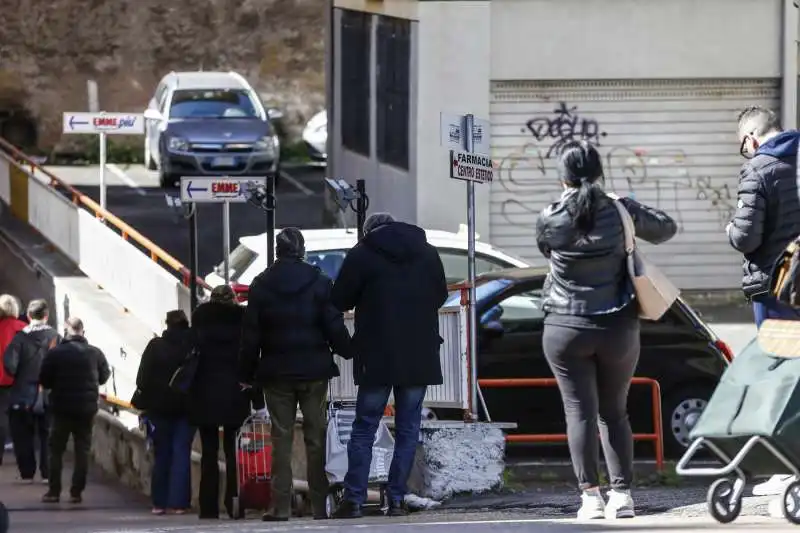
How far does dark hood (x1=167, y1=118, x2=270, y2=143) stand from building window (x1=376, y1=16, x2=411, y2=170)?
5.65 metres

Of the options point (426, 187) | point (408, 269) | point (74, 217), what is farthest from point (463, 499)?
point (74, 217)

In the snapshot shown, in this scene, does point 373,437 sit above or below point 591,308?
below

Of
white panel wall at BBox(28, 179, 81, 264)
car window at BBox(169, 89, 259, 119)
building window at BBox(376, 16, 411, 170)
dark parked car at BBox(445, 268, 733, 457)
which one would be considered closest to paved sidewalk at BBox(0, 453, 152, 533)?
dark parked car at BBox(445, 268, 733, 457)

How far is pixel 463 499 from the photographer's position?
417 inches

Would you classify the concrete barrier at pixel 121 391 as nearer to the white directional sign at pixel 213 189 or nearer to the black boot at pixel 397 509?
the black boot at pixel 397 509

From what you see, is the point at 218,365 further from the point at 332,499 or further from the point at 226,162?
the point at 226,162

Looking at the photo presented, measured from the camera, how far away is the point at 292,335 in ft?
33.2

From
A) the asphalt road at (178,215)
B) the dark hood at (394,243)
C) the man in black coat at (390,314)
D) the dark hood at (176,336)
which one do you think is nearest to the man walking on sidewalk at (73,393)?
the dark hood at (176,336)

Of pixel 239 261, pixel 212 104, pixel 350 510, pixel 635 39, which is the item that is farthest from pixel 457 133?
pixel 212 104

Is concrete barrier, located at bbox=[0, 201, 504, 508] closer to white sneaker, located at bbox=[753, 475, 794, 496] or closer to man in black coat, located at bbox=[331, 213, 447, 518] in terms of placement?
man in black coat, located at bbox=[331, 213, 447, 518]

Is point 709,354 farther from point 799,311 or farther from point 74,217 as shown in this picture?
point 74,217

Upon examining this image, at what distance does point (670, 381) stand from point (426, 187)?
760 centimetres

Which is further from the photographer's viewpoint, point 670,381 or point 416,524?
point 670,381

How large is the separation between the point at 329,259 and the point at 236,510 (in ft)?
7.64
